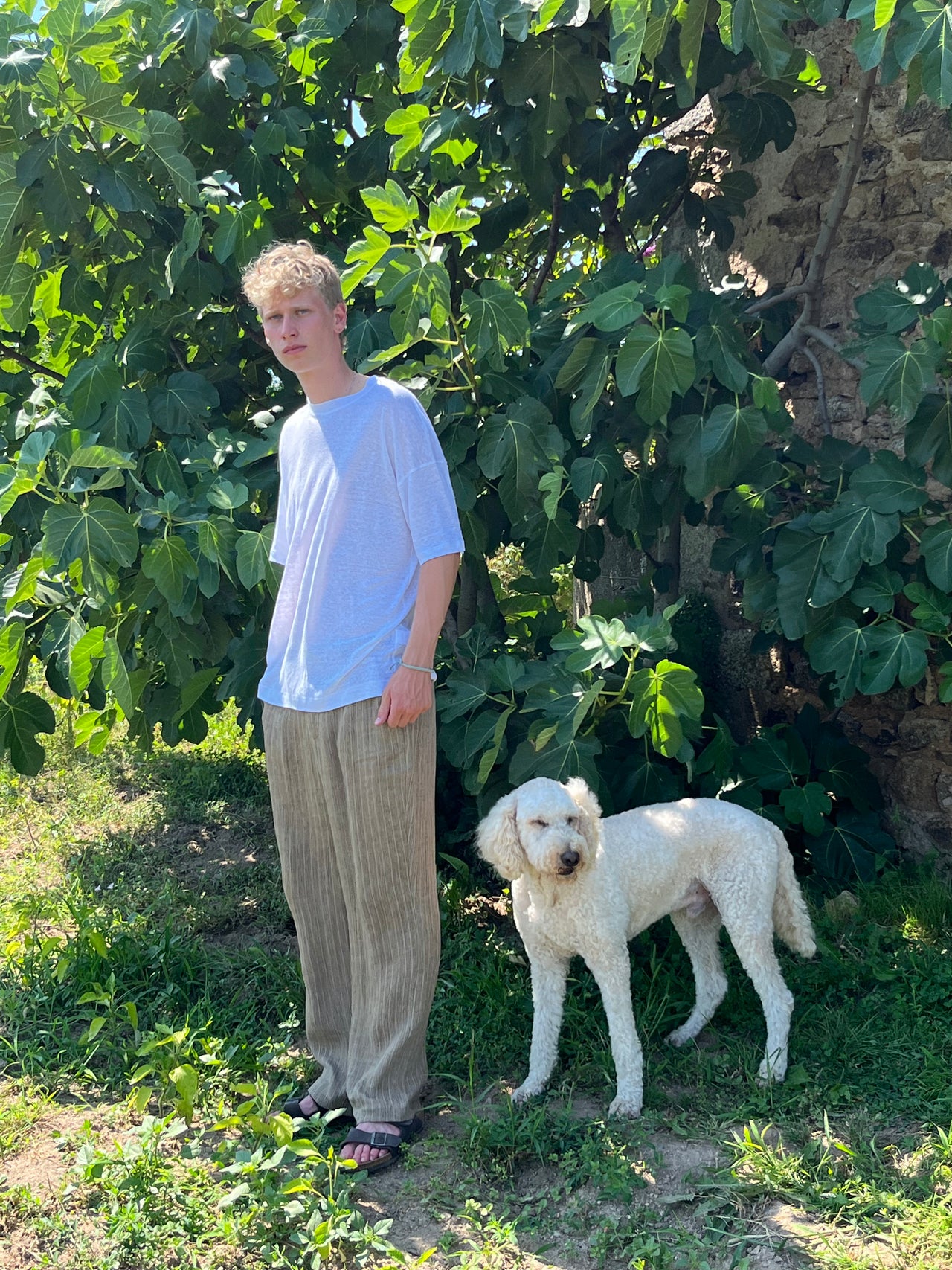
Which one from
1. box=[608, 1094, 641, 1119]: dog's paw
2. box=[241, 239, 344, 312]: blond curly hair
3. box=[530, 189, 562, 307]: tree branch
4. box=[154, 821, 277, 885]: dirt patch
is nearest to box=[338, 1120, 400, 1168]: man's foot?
box=[608, 1094, 641, 1119]: dog's paw

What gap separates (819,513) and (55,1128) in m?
2.60

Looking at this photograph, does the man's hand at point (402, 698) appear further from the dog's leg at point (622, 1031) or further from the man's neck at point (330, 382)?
the dog's leg at point (622, 1031)

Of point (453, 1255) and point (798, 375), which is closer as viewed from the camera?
point (453, 1255)

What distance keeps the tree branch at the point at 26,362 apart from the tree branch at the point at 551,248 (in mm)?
1698

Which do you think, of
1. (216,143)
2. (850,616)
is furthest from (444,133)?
(850,616)

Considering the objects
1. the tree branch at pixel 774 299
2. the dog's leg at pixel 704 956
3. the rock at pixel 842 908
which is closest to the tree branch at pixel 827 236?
the tree branch at pixel 774 299

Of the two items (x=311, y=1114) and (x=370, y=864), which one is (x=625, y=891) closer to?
(x=370, y=864)

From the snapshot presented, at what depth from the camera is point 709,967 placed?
318 cm

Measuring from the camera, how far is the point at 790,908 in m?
3.01

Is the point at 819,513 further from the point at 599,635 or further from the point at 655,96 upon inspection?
the point at 655,96

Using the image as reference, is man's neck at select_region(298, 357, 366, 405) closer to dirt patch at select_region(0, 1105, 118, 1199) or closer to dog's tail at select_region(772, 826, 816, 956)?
dog's tail at select_region(772, 826, 816, 956)

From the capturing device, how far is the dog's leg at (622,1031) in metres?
2.75

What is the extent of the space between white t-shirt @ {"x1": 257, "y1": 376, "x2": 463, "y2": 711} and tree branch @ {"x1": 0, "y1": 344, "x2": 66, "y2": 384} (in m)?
1.86

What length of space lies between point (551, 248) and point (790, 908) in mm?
2481
